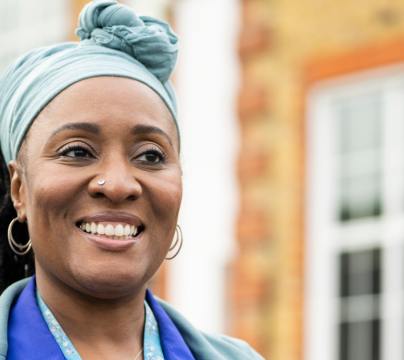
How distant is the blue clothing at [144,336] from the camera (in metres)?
2.01

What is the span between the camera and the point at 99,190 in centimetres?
198

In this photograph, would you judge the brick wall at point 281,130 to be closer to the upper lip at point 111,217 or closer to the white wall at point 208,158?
the white wall at point 208,158

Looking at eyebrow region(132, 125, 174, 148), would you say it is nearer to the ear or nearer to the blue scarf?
the ear

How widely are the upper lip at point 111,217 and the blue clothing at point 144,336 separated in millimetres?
281

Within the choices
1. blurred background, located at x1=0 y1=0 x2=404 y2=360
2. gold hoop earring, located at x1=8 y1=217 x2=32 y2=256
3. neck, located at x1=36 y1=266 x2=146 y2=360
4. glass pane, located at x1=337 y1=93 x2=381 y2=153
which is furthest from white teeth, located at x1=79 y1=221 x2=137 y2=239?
glass pane, located at x1=337 y1=93 x2=381 y2=153

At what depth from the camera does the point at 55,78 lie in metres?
2.12

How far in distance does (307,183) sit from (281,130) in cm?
55

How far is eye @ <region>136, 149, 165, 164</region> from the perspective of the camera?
83.0 inches

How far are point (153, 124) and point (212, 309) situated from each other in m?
5.86

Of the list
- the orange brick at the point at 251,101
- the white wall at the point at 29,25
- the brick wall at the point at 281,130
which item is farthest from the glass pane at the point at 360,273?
the white wall at the point at 29,25

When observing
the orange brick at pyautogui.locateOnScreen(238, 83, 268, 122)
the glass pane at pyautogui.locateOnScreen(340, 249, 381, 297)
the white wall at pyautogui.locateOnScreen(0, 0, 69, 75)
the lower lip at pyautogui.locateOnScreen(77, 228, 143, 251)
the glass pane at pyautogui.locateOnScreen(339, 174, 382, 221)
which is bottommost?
the lower lip at pyautogui.locateOnScreen(77, 228, 143, 251)

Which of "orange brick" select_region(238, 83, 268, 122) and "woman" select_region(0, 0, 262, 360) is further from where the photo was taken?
"orange brick" select_region(238, 83, 268, 122)

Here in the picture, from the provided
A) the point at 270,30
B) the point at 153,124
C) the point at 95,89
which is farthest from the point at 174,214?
the point at 270,30

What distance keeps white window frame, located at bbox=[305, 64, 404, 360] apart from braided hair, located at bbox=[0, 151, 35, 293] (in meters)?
4.76
